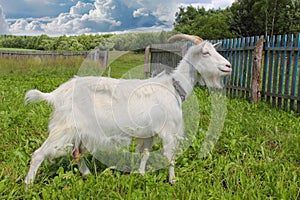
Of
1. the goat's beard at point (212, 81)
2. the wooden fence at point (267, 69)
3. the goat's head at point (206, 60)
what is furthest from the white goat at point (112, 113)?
the wooden fence at point (267, 69)

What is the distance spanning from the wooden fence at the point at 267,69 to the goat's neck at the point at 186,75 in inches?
86.2

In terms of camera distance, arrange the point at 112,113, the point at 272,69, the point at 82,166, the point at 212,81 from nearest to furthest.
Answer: the point at 112,113 → the point at 82,166 → the point at 212,81 → the point at 272,69

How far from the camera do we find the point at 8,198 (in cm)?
247

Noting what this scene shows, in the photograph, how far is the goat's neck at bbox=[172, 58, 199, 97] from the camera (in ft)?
10.6

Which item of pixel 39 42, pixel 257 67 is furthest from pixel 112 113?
pixel 39 42

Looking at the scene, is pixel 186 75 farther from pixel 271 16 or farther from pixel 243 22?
pixel 243 22

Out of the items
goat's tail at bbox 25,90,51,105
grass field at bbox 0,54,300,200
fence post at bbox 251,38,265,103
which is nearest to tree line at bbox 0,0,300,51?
fence post at bbox 251,38,265,103

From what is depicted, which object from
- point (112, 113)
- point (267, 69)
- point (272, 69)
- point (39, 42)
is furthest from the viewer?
point (39, 42)

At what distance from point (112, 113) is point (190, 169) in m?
1.00

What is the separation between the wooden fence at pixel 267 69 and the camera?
6816mm

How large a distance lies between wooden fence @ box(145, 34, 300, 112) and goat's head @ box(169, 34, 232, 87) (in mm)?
2203

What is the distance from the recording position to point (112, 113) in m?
2.91

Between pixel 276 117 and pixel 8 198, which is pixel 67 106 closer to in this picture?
pixel 8 198

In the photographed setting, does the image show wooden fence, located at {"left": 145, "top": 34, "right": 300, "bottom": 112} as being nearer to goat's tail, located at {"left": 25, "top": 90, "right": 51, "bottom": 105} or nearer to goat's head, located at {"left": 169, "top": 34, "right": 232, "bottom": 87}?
goat's head, located at {"left": 169, "top": 34, "right": 232, "bottom": 87}
